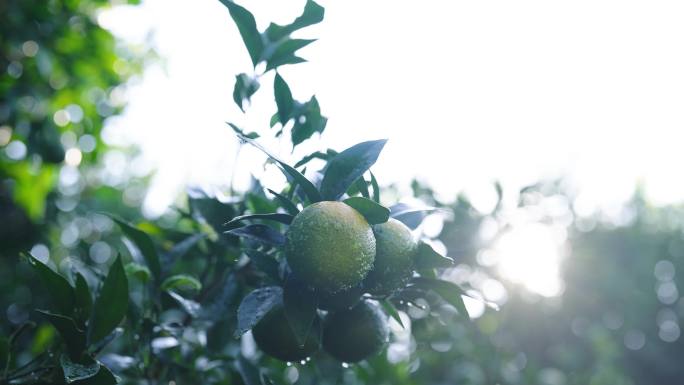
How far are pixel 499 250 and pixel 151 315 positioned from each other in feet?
3.54

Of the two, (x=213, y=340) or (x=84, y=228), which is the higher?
(x=213, y=340)

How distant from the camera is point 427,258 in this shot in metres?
0.86

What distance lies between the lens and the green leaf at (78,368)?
0.75 meters

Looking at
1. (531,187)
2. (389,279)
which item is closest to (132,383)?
(389,279)

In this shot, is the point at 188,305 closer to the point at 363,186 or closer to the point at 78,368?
the point at 78,368

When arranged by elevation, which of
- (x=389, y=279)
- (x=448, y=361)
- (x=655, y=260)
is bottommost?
(x=655, y=260)

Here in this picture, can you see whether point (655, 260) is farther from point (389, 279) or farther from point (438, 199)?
point (389, 279)

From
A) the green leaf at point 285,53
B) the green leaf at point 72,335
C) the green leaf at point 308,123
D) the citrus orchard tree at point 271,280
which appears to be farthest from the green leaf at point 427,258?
the green leaf at point 72,335

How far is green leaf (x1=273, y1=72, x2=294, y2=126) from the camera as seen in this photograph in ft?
3.34

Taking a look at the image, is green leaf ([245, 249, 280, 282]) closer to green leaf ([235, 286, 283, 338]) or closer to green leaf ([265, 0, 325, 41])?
green leaf ([235, 286, 283, 338])

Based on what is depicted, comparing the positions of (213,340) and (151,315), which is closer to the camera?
(151,315)

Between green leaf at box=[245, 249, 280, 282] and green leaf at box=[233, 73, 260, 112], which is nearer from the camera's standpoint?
green leaf at box=[245, 249, 280, 282]

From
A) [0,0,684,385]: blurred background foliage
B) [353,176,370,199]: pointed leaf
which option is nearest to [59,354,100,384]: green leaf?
[0,0,684,385]: blurred background foliage

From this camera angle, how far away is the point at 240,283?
113 centimetres
